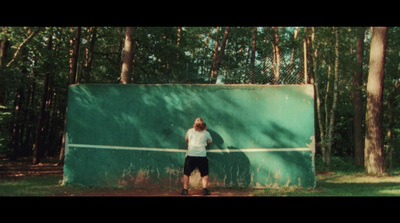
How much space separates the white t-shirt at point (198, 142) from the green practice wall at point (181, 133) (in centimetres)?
74

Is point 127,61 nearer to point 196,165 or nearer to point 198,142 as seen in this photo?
point 198,142

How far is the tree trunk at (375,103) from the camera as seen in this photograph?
12.3 meters

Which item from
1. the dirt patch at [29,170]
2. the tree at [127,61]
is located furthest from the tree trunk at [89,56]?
the tree at [127,61]

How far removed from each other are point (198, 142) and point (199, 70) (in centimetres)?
1272

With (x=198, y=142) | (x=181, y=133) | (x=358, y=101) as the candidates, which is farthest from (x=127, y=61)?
(x=358, y=101)

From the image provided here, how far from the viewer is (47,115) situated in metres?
21.7

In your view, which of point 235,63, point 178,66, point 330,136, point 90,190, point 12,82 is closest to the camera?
point 90,190

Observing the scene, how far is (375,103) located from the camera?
1256 cm

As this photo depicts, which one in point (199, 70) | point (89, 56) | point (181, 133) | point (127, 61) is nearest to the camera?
point (181, 133)

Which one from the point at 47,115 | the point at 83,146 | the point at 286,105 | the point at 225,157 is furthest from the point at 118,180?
the point at 47,115

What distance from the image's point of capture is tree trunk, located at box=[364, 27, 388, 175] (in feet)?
40.5

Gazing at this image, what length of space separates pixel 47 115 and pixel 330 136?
1660 cm

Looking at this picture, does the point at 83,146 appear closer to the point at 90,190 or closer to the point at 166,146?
the point at 90,190

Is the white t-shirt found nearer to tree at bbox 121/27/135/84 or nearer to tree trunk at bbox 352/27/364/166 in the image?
tree at bbox 121/27/135/84
